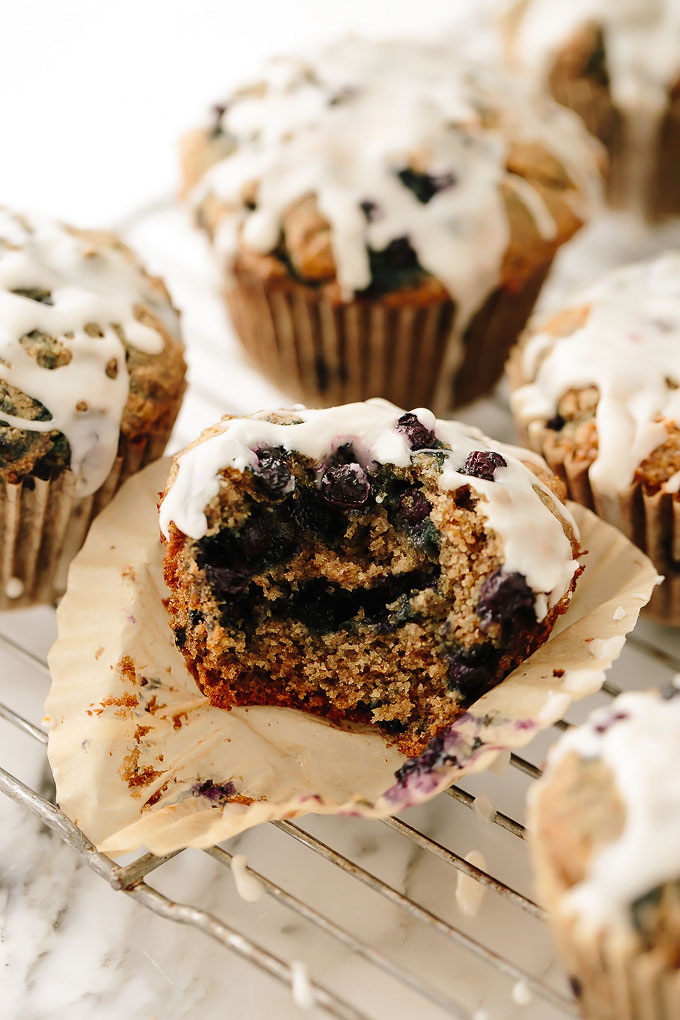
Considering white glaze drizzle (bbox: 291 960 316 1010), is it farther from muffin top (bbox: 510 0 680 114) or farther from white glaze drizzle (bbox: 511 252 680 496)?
muffin top (bbox: 510 0 680 114)

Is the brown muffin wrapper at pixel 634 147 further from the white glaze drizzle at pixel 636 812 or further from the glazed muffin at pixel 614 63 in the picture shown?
the white glaze drizzle at pixel 636 812

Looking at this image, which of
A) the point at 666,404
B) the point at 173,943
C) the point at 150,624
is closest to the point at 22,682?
the point at 150,624

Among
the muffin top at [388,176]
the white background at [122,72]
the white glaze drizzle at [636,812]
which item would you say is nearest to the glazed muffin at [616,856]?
the white glaze drizzle at [636,812]

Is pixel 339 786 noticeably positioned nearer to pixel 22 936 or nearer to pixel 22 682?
pixel 22 936

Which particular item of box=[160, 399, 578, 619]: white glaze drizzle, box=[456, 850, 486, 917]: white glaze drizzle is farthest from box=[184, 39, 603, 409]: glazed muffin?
box=[456, 850, 486, 917]: white glaze drizzle

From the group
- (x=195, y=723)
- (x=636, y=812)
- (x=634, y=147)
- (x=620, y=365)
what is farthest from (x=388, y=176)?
(x=636, y=812)
